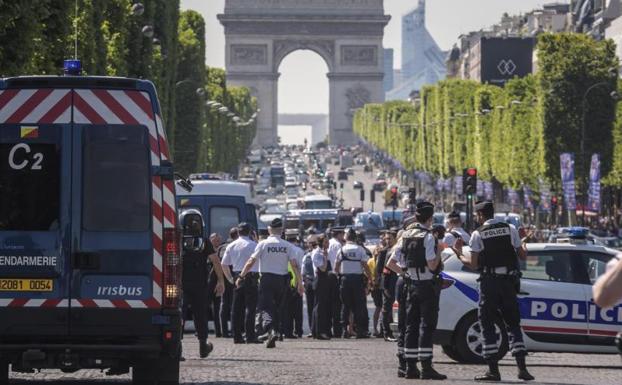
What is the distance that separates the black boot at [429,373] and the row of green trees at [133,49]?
16.8 feet

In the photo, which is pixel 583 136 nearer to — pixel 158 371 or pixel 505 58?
pixel 158 371

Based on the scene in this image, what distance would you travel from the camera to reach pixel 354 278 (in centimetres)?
2898

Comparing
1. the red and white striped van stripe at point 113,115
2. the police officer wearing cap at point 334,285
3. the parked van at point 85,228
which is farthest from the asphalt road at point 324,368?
the police officer wearing cap at point 334,285

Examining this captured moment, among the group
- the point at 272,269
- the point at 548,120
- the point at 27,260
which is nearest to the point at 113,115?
the point at 27,260

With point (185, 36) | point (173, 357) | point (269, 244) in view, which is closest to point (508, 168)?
point (185, 36)

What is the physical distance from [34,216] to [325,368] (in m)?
5.88

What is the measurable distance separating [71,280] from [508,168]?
74.4 meters

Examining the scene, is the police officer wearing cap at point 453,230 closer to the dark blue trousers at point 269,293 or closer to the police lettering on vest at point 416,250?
the dark blue trousers at point 269,293

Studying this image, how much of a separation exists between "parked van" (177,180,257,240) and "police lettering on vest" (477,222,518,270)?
697 inches

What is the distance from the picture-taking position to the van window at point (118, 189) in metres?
14.6

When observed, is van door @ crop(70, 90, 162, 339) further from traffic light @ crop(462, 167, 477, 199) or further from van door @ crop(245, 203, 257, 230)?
traffic light @ crop(462, 167, 477, 199)

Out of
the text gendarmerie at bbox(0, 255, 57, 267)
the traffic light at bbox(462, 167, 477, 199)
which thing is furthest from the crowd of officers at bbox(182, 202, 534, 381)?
the traffic light at bbox(462, 167, 477, 199)

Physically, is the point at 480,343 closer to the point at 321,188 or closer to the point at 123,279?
the point at 123,279

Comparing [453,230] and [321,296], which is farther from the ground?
[453,230]
